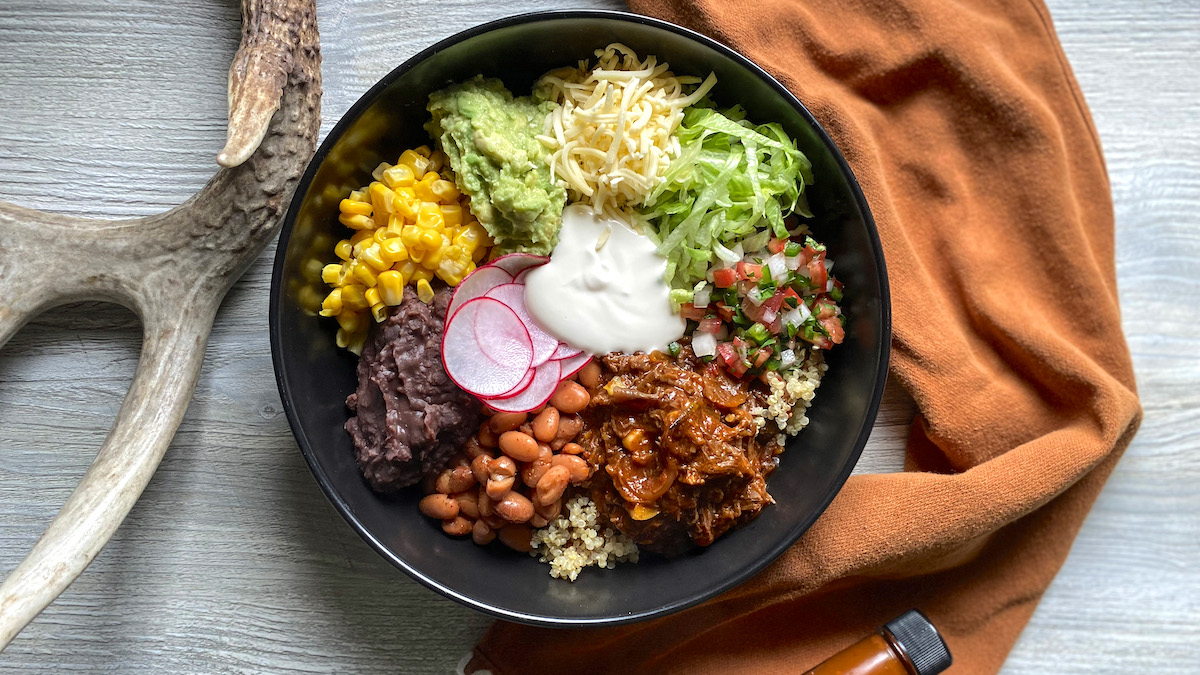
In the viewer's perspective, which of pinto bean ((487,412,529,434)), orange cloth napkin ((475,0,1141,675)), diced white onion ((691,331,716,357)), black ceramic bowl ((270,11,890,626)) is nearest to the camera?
black ceramic bowl ((270,11,890,626))

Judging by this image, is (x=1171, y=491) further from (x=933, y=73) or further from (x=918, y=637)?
(x=933, y=73)

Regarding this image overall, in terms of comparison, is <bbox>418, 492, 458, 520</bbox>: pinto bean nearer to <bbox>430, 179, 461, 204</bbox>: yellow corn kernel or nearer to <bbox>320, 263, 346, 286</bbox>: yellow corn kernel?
<bbox>320, 263, 346, 286</bbox>: yellow corn kernel

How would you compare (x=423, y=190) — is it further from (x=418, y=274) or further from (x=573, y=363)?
(x=573, y=363)

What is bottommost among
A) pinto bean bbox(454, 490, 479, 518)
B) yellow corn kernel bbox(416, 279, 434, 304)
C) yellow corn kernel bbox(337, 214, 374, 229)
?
pinto bean bbox(454, 490, 479, 518)

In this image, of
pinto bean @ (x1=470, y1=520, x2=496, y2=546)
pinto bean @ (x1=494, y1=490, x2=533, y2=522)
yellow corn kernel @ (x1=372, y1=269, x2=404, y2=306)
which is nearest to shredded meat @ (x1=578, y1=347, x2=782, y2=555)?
pinto bean @ (x1=494, y1=490, x2=533, y2=522)

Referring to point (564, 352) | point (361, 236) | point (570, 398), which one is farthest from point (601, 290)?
point (361, 236)

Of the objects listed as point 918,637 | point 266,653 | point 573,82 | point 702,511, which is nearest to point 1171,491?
point 918,637
